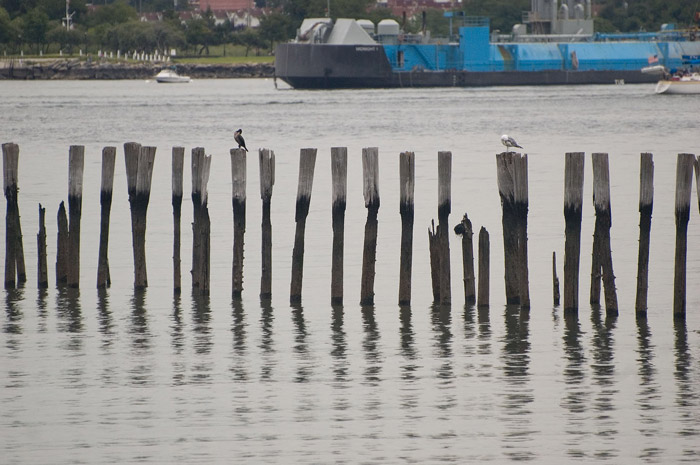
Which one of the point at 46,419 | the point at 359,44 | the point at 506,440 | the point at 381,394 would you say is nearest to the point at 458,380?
the point at 381,394

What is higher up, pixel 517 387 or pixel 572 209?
pixel 572 209

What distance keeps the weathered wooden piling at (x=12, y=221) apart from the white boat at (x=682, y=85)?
9376 cm

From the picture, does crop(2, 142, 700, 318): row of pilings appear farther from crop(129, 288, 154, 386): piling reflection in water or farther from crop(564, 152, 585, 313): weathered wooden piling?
crop(129, 288, 154, 386): piling reflection in water

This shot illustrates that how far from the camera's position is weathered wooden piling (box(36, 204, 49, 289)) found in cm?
1768

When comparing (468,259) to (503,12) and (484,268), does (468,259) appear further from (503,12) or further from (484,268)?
(503,12)

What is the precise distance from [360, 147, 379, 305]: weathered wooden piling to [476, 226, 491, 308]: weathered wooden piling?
1344 millimetres

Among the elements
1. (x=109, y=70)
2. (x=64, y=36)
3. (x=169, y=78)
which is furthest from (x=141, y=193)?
(x=64, y=36)

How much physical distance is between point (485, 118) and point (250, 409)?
65.5 m

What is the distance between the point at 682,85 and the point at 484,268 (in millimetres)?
95024

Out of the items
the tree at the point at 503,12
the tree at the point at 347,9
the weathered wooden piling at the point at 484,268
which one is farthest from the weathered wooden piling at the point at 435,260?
the tree at the point at 347,9

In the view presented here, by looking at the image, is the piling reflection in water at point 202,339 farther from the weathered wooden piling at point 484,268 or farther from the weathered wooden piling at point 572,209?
the weathered wooden piling at point 572,209

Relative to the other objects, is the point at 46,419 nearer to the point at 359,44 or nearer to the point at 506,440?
the point at 506,440

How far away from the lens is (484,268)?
52.2 ft

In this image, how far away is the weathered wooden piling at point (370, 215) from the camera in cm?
1538
